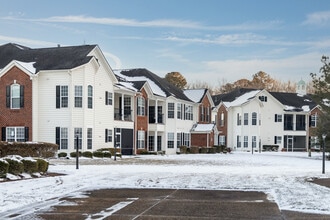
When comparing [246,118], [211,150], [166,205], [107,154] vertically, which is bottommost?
[211,150]

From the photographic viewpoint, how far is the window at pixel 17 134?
34344 mm

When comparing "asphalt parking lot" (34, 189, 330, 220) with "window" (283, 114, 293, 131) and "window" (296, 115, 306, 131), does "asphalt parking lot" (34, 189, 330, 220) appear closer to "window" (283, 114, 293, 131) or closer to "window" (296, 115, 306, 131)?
"window" (283, 114, 293, 131)

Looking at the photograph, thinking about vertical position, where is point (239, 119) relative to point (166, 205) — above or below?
above

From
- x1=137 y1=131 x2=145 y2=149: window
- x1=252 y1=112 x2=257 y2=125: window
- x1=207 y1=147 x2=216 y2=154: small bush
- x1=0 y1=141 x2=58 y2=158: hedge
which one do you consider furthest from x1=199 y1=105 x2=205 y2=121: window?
x1=0 y1=141 x2=58 y2=158: hedge

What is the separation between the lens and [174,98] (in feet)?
153

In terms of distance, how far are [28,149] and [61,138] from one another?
4.74m

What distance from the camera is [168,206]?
1070 centimetres

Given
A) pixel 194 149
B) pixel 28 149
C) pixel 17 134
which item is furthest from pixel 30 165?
pixel 194 149

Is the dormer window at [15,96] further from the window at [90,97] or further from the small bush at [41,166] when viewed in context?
the small bush at [41,166]

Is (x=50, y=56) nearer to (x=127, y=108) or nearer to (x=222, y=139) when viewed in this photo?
(x=127, y=108)

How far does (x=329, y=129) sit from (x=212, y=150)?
15.8 m

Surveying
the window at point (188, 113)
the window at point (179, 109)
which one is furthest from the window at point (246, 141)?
the window at point (179, 109)

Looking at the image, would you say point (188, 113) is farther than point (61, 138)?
Yes

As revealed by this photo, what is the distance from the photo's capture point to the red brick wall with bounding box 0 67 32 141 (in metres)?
34.1
